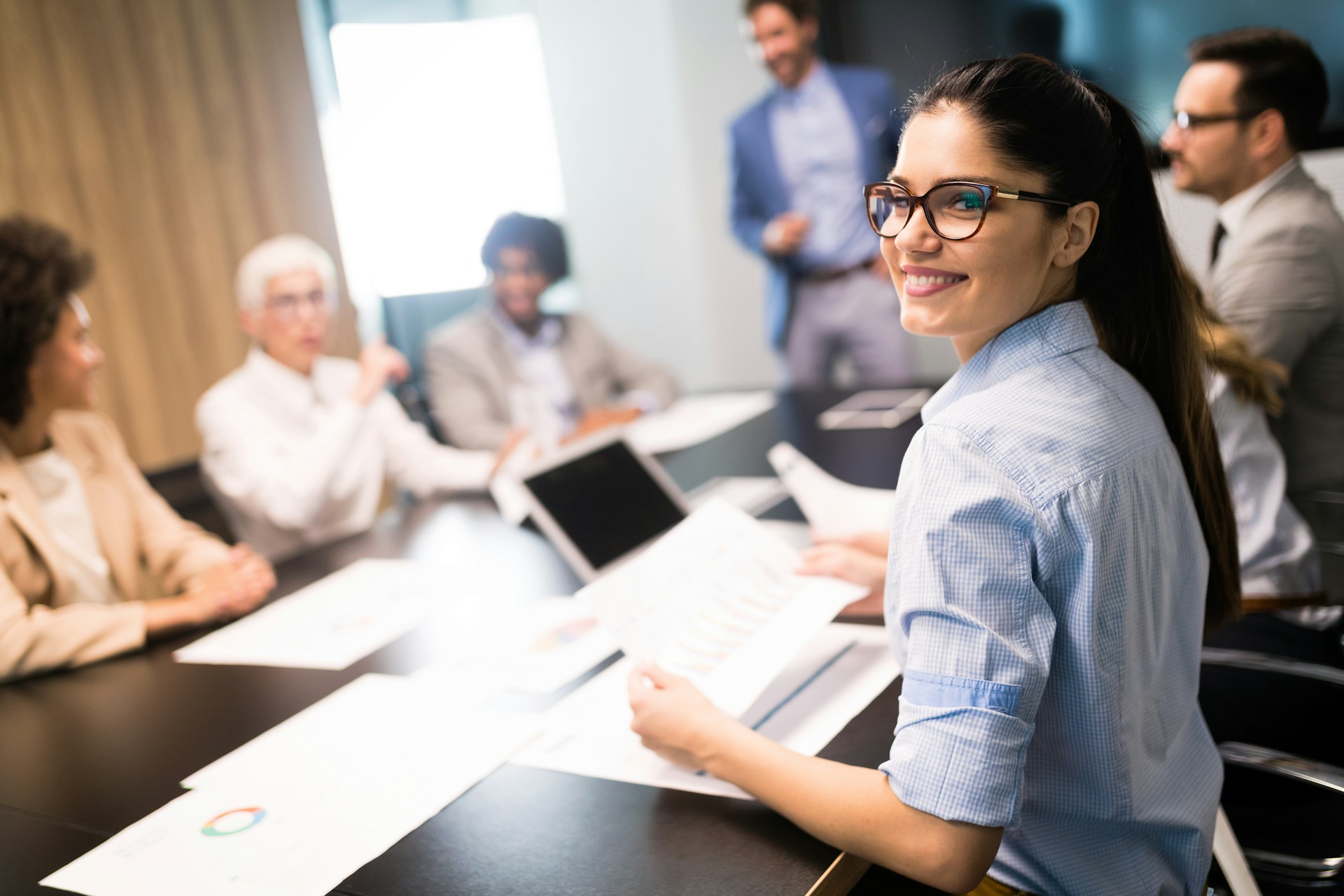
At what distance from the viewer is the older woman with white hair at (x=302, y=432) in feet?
8.48

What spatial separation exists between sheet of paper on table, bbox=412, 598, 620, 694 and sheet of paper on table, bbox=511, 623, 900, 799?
6 cm

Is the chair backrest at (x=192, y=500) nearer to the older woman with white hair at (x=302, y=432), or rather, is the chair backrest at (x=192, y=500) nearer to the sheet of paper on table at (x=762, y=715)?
the older woman with white hair at (x=302, y=432)

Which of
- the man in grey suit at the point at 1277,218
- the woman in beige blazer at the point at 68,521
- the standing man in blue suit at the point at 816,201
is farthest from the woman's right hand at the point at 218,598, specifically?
the standing man in blue suit at the point at 816,201

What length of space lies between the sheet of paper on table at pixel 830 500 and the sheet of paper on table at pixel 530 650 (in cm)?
41

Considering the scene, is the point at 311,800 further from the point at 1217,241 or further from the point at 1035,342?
the point at 1217,241

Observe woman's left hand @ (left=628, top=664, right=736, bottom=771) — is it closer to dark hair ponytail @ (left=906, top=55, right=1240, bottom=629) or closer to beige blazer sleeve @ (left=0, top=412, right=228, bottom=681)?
dark hair ponytail @ (left=906, top=55, right=1240, bottom=629)

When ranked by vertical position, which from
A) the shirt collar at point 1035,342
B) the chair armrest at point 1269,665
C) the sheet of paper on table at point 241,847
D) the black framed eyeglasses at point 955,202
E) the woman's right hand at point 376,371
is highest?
the black framed eyeglasses at point 955,202

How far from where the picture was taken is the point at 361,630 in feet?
5.54

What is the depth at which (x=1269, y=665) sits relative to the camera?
1505 millimetres

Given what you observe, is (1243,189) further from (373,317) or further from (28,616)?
(373,317)

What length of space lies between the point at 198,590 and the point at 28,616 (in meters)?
0.28

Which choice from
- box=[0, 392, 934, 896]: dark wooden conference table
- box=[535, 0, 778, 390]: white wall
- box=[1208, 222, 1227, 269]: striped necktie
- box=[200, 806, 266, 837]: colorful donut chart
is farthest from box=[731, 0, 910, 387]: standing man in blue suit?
box=[200, 806, 266, 837]: colorful donut chart

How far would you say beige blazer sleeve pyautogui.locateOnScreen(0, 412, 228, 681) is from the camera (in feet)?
5.49

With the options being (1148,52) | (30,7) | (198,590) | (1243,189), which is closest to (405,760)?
(198,590)
